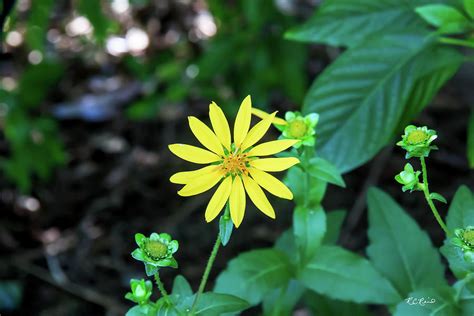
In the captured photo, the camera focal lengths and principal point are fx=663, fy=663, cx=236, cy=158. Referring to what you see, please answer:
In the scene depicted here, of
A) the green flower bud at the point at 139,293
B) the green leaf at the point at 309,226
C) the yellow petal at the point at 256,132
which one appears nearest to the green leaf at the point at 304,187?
the green leaf at the point at 309,226

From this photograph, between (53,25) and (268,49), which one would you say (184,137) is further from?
(53,25)

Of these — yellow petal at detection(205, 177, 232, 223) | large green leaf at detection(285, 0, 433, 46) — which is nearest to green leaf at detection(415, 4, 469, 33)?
large green leaf at detection(285, 0, 433, 46)

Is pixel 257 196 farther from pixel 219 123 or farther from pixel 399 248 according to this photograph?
pixel 399 248

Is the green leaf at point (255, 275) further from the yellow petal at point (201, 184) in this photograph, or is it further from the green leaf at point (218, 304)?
the yellow petal at point (201, 184)

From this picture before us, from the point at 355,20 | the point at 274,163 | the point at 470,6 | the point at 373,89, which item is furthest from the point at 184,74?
the point at 274,163

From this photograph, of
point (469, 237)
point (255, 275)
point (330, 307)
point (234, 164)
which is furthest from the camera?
point (330, 307)

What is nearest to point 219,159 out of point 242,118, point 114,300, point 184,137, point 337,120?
point 242,118
